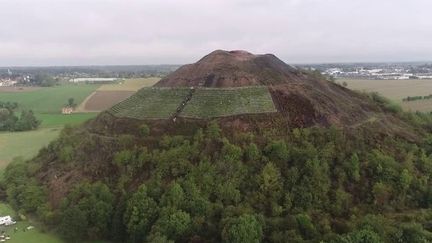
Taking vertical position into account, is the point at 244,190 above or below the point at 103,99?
below

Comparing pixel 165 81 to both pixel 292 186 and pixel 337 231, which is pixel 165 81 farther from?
pixel 337 231

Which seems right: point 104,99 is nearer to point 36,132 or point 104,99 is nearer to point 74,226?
point 36,132

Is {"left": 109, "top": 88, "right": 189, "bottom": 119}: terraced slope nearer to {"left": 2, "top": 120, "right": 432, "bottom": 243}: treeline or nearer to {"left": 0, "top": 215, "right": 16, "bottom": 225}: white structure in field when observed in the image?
{"left": 2, "top": 120, "right": 432, "bottom": 243}: treeline

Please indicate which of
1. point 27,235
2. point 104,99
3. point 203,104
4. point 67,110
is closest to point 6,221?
point 27,235

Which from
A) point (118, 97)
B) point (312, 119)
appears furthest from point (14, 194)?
point (118, 97)

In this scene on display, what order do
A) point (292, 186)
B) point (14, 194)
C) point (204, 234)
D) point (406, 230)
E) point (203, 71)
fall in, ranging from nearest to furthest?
point (406, 230), point (204, 234), point (292, 186), point (14, 194), point (203, 71)

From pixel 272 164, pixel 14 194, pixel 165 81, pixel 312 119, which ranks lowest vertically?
pixel 14 194

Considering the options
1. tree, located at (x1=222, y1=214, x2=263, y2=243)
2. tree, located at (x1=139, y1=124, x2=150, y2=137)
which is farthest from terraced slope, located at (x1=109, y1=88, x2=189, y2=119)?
tree, located at (x1=222, y1=214, x2=263, y2=243)
